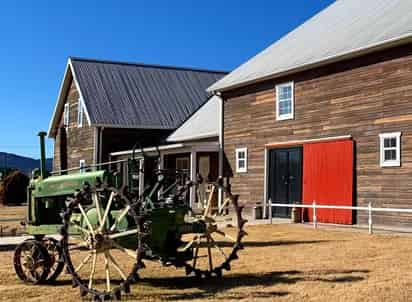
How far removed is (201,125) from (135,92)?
6502 millimetres

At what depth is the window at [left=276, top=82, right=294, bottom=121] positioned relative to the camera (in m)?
19.7

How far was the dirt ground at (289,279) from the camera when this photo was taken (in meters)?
7.55

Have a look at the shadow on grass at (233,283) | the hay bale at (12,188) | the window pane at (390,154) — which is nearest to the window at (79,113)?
the hay bale at (12,188)

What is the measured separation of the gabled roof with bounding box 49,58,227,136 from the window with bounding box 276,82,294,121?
1173 centimetres

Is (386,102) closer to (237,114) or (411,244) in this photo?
(411,244)

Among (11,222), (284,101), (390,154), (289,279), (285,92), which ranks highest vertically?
(285,92)

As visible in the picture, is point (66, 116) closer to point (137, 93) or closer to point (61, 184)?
point (137, 93)

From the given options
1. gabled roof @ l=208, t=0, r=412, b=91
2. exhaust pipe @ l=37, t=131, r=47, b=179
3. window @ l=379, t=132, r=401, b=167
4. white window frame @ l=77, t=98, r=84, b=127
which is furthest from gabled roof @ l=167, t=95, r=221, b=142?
exhaust pipe @ l=37, t=131, r=47, b=179

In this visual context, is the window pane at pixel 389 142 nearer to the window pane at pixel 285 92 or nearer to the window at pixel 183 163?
the window pane at pixel 285 92

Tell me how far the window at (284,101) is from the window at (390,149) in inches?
161

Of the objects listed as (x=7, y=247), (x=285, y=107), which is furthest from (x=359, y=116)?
(x=7, y=247)

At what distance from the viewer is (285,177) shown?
20.0 m

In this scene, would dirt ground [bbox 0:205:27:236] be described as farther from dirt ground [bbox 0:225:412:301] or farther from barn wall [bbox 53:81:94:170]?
dirt ground [bbox 0:225:412:301]

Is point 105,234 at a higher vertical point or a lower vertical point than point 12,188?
higher
